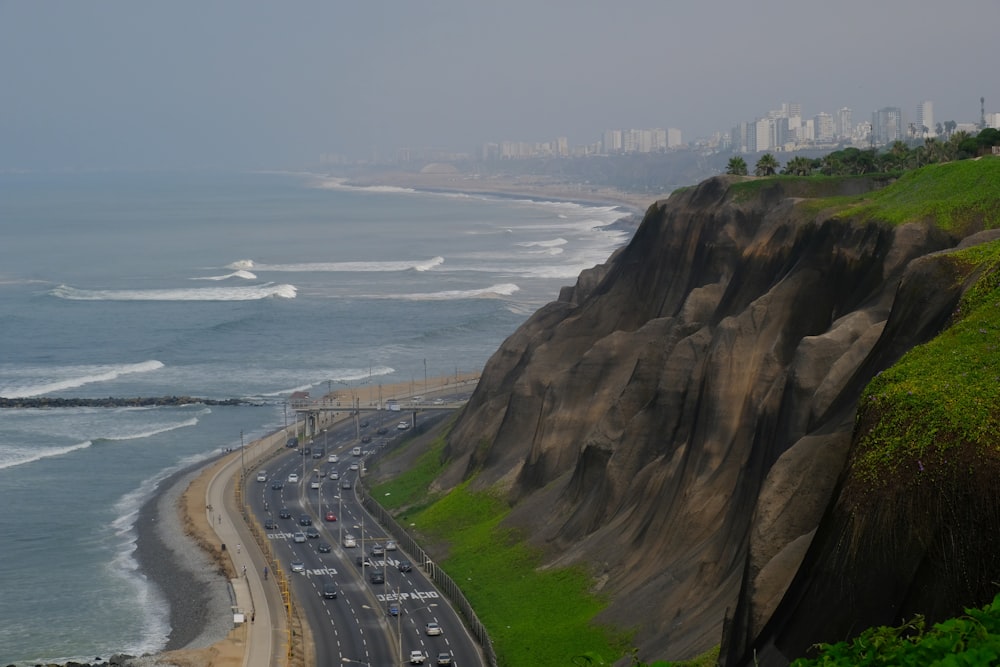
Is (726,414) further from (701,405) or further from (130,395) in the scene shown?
(130,395)

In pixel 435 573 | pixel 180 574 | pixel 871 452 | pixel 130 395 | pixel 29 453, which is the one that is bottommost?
pixel 180 574

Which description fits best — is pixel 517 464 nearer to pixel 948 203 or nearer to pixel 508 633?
pixel 508 633

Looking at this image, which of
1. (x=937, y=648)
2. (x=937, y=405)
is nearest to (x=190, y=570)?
(x=937, y=405)

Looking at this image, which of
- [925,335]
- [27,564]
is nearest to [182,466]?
[27,564]

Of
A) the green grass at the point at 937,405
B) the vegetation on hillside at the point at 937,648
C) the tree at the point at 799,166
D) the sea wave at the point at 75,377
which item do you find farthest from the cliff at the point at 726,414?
the sea wave at the point at 75,377

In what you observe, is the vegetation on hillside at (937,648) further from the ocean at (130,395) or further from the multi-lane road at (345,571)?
the ocean at (130,395)
